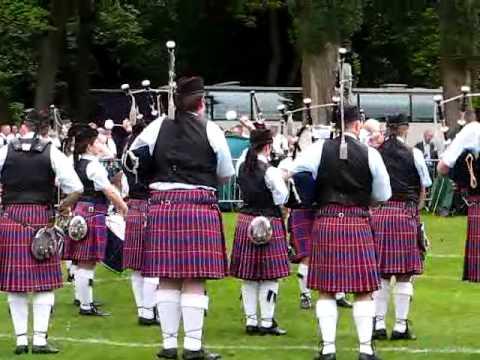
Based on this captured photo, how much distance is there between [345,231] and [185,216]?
1007 millimetres

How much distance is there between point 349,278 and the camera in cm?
769

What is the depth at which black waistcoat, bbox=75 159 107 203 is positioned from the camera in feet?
32.5

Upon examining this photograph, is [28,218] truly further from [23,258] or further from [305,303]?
[305,303]

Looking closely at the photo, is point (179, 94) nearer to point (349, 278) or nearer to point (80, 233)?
point (349, 278)

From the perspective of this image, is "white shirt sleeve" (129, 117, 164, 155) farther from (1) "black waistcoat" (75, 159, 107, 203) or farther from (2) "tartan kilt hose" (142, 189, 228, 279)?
(1) "black waistcoat" (75, 159, 107, 203)

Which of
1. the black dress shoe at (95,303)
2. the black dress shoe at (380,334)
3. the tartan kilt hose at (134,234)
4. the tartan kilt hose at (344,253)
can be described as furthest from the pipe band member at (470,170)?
the black dress shoe at (95,303)

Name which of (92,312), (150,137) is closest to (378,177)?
(150,137)

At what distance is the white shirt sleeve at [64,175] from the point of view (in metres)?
8.12

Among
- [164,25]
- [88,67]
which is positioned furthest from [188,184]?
[164,25]

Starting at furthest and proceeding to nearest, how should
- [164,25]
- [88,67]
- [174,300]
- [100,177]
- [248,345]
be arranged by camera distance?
[164,25]
[88,67]
[100,177]
[248,345]
[174,300]

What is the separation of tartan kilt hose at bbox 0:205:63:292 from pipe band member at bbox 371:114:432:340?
2311mm

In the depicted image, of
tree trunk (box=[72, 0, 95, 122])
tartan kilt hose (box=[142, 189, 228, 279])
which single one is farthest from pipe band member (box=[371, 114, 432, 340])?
tree trunk (box=[72, 0, 95, 122])

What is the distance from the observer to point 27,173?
8.09m

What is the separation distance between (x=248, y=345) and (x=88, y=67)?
20161mm
